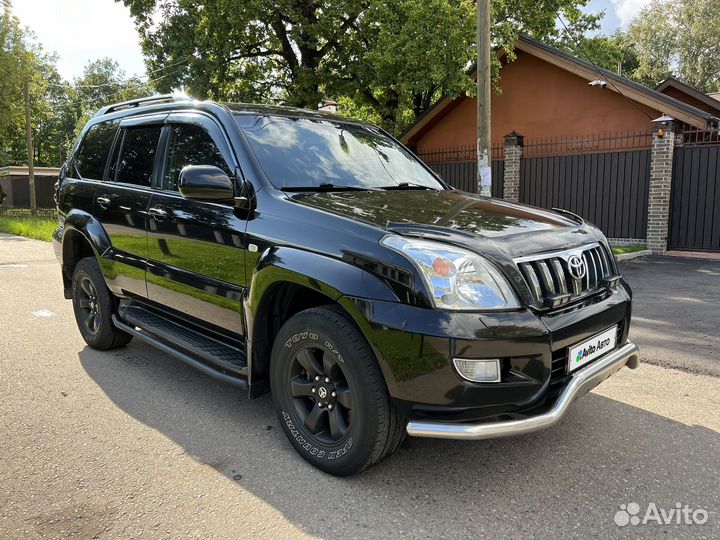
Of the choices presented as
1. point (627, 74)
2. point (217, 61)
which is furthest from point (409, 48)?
Answer: point (627, 74)

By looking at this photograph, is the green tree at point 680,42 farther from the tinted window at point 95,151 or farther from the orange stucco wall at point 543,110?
the tinted window at point 95,151

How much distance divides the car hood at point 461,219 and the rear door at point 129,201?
5.07 feet

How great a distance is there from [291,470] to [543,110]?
1485 centimetres

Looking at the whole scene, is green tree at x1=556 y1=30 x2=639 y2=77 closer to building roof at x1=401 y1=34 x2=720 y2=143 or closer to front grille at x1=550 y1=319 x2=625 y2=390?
building roof at x1=401 y1=34 x2=720 y2=143

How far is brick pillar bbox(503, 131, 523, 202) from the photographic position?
46.8 ft

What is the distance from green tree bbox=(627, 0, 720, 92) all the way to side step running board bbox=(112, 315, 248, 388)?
41.3m

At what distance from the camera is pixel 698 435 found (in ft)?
10.9

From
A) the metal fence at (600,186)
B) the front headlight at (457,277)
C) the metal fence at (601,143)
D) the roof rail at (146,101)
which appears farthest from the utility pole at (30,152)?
the front headlight at (457,277)

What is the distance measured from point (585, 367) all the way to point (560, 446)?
0.60m

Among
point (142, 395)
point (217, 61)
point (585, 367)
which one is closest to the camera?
Result: point (585, 367)

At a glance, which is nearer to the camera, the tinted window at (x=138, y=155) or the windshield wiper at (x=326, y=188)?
the windshield wiper at (x=326, y=188)

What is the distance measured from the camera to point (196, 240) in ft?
11.7

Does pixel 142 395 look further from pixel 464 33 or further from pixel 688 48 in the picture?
pixel 688 48

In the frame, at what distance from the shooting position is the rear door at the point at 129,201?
4133 millimetres
